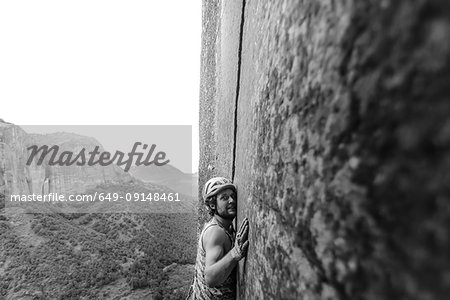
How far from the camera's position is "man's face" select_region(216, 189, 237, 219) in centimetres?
278

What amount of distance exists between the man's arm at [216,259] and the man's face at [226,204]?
172 millimetres

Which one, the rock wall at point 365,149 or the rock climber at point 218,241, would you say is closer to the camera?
the rock wall at point 365,149

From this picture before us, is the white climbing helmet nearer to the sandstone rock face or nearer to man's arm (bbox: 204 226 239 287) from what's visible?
man's arm (bbox: 204 226 239 287)

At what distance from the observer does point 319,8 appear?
83cm

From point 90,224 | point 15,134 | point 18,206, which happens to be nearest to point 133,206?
point 90,224

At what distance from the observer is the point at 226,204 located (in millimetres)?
2777

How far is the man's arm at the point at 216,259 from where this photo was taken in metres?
2.33

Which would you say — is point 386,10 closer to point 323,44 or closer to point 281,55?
point 323,44

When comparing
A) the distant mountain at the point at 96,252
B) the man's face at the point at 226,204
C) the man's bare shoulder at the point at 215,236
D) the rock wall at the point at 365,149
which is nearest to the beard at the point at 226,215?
the man's face at the point at 226,204

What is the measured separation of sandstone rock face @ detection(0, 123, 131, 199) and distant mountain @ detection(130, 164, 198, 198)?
42903mm

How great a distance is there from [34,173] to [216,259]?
77020 millimetres

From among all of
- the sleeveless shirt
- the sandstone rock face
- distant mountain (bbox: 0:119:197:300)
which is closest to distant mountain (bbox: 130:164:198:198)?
the sandstone rock face

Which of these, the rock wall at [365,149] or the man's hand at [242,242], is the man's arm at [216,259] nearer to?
the man's hand at [242,242]

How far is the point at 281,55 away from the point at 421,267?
941 millimetres
